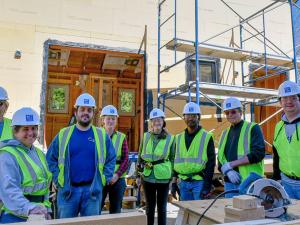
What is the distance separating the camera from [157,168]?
426 cm

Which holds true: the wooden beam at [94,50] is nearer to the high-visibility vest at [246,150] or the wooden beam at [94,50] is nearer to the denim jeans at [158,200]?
the denim jeans at [158,200]

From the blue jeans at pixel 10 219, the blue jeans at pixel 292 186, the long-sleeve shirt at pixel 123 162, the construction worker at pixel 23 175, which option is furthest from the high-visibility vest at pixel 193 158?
the blue jeans at pixel 10 219

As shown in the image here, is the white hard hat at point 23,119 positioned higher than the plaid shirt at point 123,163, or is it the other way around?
the white hard hat at point 23,119

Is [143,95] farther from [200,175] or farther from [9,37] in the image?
[200,175]

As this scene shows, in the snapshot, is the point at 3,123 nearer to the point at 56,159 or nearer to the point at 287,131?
the point at 56,159

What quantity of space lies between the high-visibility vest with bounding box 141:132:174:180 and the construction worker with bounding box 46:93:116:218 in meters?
1.07

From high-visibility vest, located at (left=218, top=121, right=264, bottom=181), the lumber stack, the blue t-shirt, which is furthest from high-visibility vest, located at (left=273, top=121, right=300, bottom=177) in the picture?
the blue t-shirt

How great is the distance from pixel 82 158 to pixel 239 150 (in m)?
1.69

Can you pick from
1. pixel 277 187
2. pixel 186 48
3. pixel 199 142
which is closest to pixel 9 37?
pixel 186 48

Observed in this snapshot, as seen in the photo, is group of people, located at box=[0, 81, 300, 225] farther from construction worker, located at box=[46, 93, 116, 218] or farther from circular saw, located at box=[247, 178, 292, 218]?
circular saw, located at box=[247, 178, 292, 218]

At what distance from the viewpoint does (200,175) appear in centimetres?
383

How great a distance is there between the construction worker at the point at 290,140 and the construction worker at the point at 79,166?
1.83m

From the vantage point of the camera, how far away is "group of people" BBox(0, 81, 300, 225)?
7.60 ft

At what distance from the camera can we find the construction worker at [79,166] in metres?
3.13
